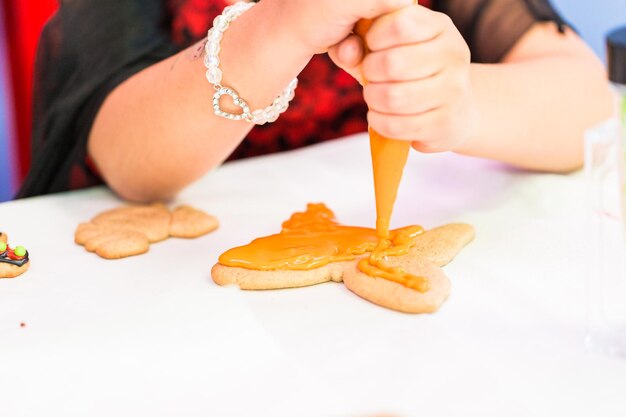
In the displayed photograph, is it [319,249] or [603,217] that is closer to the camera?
[603,217]

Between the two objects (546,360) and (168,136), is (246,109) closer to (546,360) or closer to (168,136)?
(168,136)

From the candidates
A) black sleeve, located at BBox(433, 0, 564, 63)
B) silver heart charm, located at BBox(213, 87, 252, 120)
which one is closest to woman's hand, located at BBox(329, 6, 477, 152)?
silver heart charm, located at BBox(213, 87, 252, 120)

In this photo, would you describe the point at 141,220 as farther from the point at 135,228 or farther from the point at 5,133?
the point at 5,133

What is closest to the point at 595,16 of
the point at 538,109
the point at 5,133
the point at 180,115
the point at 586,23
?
the point at 586,23

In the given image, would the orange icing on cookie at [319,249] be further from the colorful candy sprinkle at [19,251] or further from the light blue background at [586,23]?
the light blue background at [586,23]

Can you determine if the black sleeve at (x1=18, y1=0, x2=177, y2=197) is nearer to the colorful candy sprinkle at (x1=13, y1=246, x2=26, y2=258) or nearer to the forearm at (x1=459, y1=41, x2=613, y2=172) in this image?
the colorful candy sprinkle at (x1=13, y1=246, x2=26, y2=258)

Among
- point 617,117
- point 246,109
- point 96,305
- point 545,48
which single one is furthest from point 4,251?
point 545,48

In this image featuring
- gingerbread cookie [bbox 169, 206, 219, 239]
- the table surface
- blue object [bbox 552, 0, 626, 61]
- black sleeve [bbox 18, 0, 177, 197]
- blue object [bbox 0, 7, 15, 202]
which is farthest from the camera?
blue object [bbox 552, 0, 626, 61]
